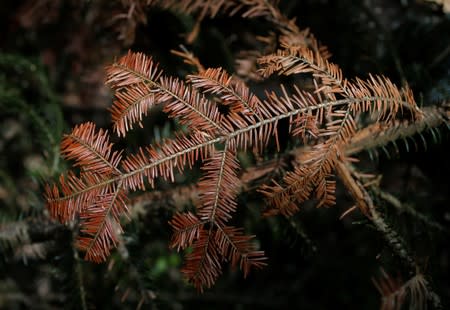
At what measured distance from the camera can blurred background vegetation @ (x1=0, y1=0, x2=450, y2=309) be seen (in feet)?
3.63

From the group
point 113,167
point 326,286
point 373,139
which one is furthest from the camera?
point 326,286

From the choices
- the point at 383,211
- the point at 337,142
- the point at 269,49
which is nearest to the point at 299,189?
the point at 337,142

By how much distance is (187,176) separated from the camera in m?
1.30

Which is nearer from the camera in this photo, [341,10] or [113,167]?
[113,167]

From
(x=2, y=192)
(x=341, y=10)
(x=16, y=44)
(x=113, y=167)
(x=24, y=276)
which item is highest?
(x=341, y=10)

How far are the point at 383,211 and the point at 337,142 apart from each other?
0.28 meters

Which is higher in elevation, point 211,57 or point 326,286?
point 211,57

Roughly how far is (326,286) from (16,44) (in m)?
2.12

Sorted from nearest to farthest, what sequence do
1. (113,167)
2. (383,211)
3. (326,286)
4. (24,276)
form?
(113,167) → (383,211) → (24,276) → (326,286)

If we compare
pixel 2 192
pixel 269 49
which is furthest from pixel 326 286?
pixel 2 192

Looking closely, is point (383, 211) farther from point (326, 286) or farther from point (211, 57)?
point (326, 286)

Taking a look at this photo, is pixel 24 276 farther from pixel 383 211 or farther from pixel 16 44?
pixel 383 211

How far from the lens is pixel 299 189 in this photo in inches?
28.8

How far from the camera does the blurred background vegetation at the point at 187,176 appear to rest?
111cm
